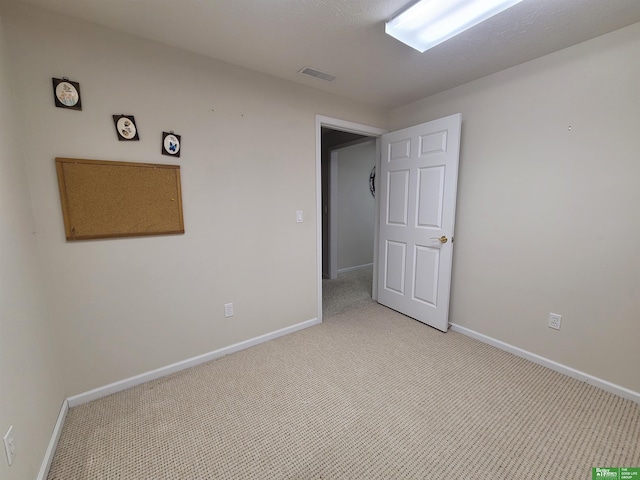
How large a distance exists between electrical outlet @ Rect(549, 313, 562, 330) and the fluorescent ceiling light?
2044 millimetres

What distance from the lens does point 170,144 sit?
1794 mm

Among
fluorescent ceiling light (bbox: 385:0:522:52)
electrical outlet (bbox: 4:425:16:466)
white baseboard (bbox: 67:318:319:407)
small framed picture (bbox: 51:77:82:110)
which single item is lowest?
white baseboard (bbox: 67:318:319:407)

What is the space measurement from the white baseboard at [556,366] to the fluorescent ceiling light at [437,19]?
2.37 m

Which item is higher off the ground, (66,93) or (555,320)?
(66,93)

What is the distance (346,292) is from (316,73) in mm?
2678

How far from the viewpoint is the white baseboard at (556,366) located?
5.59 feet

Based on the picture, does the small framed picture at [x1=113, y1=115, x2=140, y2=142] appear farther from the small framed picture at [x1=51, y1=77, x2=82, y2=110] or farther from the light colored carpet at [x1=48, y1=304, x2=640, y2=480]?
the light colored carpet at [x1=48, y1=304, x2=640, y2=480]

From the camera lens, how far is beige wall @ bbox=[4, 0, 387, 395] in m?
1.48

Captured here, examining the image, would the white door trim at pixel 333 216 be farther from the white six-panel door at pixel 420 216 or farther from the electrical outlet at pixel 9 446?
the electrical outlet at pixel 9 446

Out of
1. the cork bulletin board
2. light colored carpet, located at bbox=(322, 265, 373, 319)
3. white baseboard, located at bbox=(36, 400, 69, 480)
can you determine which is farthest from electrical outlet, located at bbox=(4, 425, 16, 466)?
light colored carpet, located at bbox=(322, 265, 373, 319)

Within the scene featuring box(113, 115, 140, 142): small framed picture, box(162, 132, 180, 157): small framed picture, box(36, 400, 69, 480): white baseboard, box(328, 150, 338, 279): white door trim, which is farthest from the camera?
box(328, 150, 338, 279): white door trim

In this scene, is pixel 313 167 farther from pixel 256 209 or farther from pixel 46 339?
pixel 46 339

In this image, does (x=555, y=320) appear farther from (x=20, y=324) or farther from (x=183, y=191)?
(x=20, y=324)
